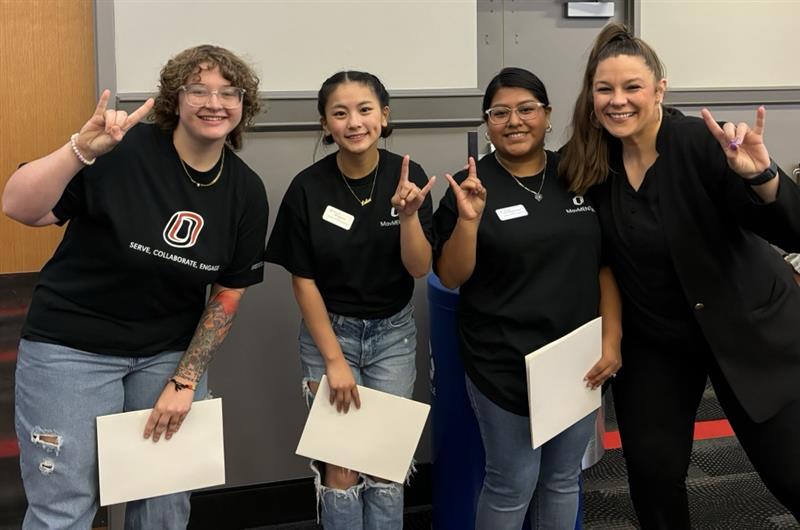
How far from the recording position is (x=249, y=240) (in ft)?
4.93

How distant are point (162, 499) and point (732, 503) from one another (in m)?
2.01

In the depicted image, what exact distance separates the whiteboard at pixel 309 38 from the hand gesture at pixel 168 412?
108cm

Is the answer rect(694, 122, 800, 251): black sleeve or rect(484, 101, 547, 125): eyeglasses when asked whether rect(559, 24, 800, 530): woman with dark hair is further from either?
rect(484, 101, 547, 125): eyeglasses

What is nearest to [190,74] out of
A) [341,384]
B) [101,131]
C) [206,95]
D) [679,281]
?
[206,95]

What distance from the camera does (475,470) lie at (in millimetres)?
1780

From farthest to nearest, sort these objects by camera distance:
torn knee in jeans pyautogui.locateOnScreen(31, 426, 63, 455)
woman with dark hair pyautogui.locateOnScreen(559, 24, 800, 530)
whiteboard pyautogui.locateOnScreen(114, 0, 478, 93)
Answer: whiteboard pyautogui.locateOnScreen(114, 0, 478, 93) → woman with dark hair pyautogui.locateOnScreen(559, 24, 800, 530) → torn knee in jeans pyautogui.locateOnScreen(31, 426, 63, 455)

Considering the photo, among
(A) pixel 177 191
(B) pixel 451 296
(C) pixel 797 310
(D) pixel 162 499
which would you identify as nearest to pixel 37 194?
(A) pixel 177 191

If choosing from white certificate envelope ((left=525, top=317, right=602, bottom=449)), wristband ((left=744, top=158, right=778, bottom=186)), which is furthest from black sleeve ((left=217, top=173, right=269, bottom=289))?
wristband ((left=744, top=158, right=778, bottom=186))

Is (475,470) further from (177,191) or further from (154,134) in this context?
(154,134)

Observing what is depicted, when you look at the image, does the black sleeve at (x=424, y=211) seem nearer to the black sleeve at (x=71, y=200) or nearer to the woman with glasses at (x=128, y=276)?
the woman with glasses at (x=128, y=276)

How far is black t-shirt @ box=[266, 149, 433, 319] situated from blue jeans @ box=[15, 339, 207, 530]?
1.60 feet

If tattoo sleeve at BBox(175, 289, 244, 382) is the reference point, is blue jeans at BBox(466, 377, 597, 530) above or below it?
below

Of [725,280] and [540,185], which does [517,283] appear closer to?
[540,185]

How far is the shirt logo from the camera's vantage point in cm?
135
